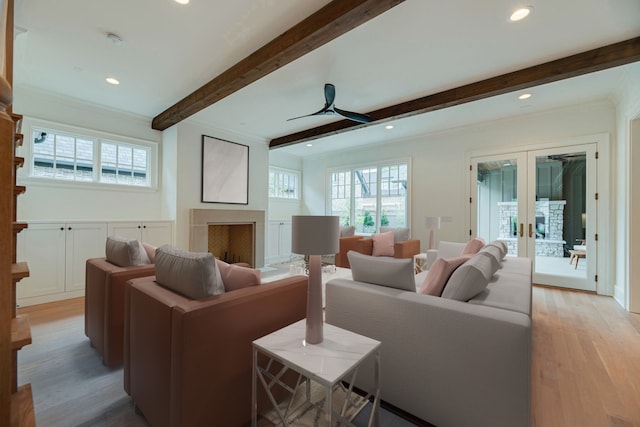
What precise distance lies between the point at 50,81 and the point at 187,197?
84.1 inches

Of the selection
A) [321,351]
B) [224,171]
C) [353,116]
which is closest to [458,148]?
[353,116]

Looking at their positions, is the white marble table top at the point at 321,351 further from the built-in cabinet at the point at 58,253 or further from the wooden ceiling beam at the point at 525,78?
the built-in cabinet at the point at 58,253

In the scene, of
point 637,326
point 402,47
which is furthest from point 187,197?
point 637,326

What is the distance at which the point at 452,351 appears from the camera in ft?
4.69

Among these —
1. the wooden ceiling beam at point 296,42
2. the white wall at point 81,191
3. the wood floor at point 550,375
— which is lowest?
the wood floor at point 550,375

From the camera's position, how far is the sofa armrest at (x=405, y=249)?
469cm

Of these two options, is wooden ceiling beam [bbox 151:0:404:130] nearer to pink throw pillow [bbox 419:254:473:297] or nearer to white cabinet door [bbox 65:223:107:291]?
pink throw pillow [bbox 419:254:473:297]

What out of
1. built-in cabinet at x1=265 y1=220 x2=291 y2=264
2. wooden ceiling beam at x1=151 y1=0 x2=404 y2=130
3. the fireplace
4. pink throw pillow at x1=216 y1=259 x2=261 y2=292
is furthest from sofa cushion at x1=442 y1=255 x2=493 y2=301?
built-in cabinet at x1=265 y1=220 x2=291 y2=264

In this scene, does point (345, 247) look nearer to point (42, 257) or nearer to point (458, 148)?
point (458, 148)

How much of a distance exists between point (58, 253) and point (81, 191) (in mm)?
1006

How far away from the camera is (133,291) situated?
63.5 inches

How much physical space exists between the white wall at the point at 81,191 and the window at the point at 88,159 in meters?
0.13

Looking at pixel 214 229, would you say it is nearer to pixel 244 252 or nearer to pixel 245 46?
pixel 244 252

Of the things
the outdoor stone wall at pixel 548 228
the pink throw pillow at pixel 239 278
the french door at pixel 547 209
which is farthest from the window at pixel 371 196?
the pink throw pillow at pixel 239 278
